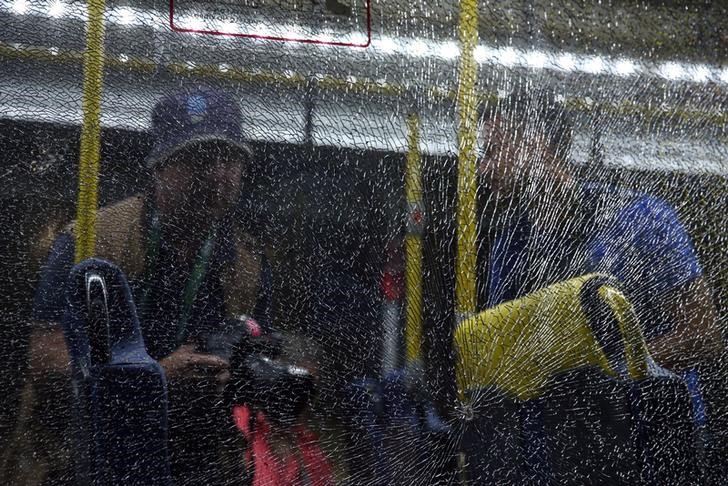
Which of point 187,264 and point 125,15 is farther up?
point 125,15

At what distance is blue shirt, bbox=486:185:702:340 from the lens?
1128mm

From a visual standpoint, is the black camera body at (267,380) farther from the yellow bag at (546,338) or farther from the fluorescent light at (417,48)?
the fluorescent light at (417,48)

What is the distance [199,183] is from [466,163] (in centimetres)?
41

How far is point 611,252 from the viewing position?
1166 millimetres

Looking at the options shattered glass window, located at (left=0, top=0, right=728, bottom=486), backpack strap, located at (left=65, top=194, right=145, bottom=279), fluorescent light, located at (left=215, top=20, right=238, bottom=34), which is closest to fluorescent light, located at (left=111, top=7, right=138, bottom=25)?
shattered glass window, located at (left=0, top=0, right=728, bottom=486)

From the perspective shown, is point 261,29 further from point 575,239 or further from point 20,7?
point 575,239

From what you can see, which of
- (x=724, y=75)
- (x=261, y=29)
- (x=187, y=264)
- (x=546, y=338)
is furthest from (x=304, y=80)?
(x=724, y=75)

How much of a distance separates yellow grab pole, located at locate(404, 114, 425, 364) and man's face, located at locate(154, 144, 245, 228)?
0.85 ft

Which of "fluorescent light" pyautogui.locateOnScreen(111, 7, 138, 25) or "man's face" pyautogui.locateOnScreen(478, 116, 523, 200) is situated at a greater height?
"fluorescent light" pyautogui.locateOnScreen(111, 7, 138, 25)

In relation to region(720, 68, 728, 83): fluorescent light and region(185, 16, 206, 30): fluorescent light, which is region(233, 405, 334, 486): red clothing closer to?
region(185, 16, 206, 30): fluorescent light

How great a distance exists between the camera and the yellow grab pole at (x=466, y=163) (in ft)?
3.61

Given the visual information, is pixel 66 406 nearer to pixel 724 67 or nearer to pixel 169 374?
pixel 169 374

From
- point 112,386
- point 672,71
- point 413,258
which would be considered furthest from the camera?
point 672,71

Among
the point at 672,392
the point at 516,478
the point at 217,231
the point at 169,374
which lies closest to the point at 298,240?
the point at 217,231
